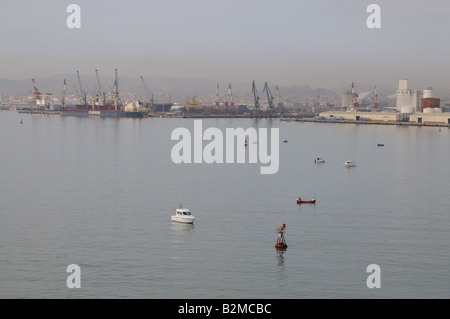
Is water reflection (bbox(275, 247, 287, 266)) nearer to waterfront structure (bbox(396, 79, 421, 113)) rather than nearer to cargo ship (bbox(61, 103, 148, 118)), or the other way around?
cargo ship (bbox(61, 103, 148, 118))

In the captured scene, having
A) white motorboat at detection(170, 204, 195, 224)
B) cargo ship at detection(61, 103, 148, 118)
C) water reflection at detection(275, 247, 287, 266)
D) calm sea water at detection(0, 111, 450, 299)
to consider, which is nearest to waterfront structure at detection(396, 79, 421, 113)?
cargo ship at detection(61, 103, 148, 118)

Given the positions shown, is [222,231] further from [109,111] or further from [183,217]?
[109,111]

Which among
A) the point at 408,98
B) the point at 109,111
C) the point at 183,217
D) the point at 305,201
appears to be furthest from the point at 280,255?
the point at 408,98

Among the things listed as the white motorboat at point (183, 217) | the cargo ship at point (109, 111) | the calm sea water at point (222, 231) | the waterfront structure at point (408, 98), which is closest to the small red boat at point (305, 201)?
the calm sea water at point (222, 231)

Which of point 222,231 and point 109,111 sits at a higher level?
point 109,111

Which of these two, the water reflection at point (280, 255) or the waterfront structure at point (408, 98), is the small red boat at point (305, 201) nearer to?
A: the water reflection at point (280, 255)

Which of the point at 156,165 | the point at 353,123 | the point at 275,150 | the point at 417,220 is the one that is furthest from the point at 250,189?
the point at 353,123

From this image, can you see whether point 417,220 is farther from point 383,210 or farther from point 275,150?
point 275,150

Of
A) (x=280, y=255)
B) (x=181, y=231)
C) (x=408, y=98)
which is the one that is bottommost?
(x=280, y=255)
